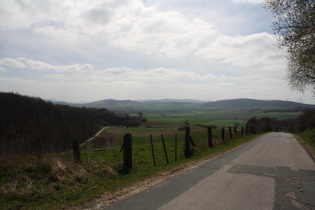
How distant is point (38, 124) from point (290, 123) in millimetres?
88609

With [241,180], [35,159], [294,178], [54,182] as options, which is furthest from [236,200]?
[35,159]

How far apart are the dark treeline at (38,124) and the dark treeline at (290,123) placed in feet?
109

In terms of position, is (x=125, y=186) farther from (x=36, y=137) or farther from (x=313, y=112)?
(x=313, y=112)

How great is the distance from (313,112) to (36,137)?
52077mm

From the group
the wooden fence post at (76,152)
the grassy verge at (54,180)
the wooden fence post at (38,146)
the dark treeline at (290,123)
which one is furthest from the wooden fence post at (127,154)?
the dark treeline at (290,123)

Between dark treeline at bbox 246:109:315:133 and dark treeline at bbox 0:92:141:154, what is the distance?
109ft

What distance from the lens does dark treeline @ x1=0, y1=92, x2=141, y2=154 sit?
8945mm

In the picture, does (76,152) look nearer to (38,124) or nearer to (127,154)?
(127,154)

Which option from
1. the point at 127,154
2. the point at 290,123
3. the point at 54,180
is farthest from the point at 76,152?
the point at 290,123

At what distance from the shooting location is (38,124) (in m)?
26.6

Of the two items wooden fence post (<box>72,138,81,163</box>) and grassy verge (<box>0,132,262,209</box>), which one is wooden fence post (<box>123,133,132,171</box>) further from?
wooden fence post (<box>72,138,81,163</box>)

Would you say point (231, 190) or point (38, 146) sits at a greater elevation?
point (38, 146)

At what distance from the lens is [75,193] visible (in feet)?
19.7

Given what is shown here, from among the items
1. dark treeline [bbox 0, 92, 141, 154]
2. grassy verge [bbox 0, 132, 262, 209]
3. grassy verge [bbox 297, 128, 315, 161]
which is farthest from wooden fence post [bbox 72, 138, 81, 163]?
grassy verge [bbox 297, 128, 315, 161]
